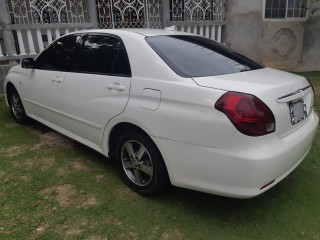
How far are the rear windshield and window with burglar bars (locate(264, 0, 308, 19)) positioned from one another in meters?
7.19

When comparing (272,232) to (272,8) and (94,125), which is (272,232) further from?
(272,8)

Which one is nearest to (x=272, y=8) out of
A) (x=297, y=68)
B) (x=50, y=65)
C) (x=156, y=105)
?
(x=297, y=68)

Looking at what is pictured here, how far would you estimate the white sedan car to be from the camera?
2340mm

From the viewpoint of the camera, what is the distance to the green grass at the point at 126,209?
258cm

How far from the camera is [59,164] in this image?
3805 mm

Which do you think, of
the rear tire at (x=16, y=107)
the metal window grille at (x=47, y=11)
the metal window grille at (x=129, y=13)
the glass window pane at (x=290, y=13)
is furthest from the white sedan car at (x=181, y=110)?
the glass window pane at (x=290, y=13)

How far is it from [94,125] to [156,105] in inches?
39.6

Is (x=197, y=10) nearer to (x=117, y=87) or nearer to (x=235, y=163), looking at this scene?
(x=117, y=87)

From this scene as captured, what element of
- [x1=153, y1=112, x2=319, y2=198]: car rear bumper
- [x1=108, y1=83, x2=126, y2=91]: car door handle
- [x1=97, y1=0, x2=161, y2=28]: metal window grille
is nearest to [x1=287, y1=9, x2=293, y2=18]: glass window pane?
[x1=97, y1=0, x2=161, y2=28]: metal window grille

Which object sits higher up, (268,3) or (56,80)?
(268,3)

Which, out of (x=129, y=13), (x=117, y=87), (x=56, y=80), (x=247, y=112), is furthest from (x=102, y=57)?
(x=129, y=13)

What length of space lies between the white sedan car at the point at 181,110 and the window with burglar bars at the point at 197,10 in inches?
233

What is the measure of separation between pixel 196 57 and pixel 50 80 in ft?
6.60

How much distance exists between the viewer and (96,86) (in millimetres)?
3297
